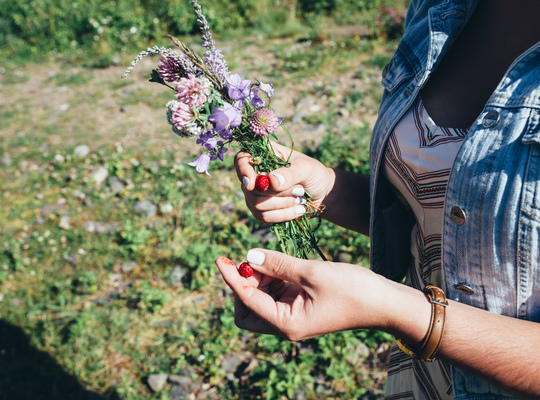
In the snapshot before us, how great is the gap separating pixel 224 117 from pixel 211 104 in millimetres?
103

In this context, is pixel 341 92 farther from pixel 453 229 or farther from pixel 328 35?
pixel 453 229

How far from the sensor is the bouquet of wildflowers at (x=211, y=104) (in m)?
1.12

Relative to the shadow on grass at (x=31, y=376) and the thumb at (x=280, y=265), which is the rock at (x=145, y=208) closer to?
the shadow on grass at (x=31, y=376)

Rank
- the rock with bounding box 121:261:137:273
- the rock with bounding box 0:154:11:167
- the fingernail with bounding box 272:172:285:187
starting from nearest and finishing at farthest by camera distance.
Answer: the fingernail with bounding box 272:172:285:187, the rock with bounding box 121:261:137:273, the rock with bounding box 0:154:11:167

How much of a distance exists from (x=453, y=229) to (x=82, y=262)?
→ 332cm

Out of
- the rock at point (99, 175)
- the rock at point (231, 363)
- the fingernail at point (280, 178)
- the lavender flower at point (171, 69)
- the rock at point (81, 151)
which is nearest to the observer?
the lavender flower at point (171, 69)

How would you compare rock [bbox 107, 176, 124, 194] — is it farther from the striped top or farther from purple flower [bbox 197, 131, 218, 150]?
the striped top

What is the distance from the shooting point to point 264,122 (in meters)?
1.22

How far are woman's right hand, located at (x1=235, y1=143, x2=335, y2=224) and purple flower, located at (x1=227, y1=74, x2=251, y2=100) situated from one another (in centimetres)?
24

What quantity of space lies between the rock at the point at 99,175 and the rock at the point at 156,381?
8.17ft

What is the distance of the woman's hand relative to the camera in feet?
3.43

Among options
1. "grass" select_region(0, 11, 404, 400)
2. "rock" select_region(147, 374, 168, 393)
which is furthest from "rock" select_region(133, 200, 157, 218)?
"rock" select_region(147, 374, 168, 393)

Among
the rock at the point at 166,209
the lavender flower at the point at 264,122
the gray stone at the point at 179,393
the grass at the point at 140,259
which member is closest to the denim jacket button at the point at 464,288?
the lavender flower at the point at 264,122

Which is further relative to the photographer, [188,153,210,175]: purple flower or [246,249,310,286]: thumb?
[188,153,210,175]: purple flower
